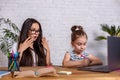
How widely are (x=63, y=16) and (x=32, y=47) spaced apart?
149cm

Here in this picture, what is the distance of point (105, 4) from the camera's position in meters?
4.21

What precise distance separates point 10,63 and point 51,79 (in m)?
0.42

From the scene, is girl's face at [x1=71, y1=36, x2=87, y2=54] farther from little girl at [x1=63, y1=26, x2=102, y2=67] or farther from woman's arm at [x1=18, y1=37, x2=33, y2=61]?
woman's arm at [x1=18, y1=37, x2=33, y2=61]

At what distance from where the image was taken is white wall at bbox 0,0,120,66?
3.99m

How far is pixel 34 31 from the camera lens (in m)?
2.78

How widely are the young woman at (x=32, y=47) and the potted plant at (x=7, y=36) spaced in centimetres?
74

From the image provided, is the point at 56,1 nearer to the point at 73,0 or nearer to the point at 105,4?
the point at 73,0

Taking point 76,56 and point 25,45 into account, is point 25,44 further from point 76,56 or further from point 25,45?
point 76,56

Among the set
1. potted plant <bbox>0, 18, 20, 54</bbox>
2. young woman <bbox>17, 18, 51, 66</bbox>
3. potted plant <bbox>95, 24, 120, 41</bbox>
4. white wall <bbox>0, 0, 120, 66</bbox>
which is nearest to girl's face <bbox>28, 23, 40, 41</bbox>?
young woman <bbox>17, 18, 51, 66</bbox>

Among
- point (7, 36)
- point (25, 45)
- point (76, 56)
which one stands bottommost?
point (76, 56)

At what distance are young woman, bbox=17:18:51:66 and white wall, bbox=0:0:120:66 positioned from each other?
1.19 meters

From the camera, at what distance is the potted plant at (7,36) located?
3518mm

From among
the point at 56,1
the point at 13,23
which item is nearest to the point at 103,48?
the point at 56,1

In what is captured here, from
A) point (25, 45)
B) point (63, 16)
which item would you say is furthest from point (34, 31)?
point (63, 16)
